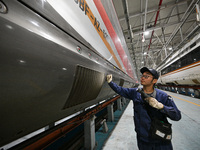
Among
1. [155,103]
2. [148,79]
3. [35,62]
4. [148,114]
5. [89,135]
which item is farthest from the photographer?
[89,135]

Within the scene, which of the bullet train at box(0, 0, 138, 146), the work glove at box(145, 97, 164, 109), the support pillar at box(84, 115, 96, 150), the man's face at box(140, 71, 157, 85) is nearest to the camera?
the bullet train at box(0, 0, 138, 146)

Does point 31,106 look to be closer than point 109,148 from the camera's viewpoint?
Yes

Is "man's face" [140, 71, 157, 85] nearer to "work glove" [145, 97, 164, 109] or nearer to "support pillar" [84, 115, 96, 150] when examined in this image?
"work glove" [145, 97, 164, 109]

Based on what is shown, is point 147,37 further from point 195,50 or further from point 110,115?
point 110,115

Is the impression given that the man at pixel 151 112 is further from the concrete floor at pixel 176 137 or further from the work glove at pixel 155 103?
the concrete floor at pixel 176 137

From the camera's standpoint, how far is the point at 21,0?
35 cm

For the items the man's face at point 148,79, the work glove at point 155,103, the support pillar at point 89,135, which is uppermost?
the man's face at point 148,79

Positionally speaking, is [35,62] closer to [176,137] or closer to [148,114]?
[148,114]

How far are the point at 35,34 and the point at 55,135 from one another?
1.07m

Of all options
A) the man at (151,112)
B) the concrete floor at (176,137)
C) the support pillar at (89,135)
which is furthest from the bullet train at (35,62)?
the concrete floor at (176,137)

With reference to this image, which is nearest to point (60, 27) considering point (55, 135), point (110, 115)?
point (55, 135)

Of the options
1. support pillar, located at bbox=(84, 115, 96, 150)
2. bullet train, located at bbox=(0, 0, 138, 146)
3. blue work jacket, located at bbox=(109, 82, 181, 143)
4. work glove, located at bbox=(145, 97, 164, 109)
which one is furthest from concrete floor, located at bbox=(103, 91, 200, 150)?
bullet train, located at bbox=(0, 0, 138, 146)

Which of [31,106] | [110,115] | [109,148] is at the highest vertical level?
[31,106]

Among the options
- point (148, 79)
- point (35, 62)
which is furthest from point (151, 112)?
point (35, 62)
